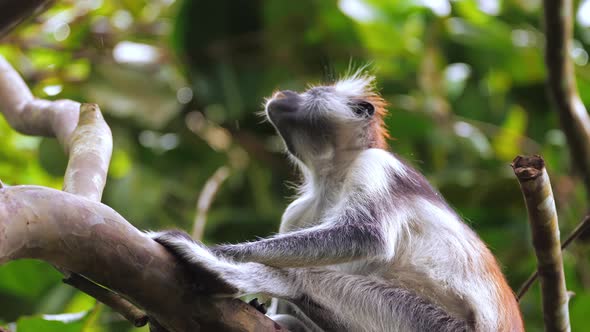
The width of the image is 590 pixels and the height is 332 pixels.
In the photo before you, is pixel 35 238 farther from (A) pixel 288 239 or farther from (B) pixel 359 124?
(B) pixel 359 124

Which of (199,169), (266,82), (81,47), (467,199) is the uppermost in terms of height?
(81,47)

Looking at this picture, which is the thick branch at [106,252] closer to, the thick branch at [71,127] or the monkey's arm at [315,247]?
the thick branch at [71,127]

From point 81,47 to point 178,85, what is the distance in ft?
3.37

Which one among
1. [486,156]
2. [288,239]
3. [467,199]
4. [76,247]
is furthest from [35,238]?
[486,156]

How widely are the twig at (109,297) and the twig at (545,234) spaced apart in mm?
1584

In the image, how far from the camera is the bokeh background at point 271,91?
7.90 metres

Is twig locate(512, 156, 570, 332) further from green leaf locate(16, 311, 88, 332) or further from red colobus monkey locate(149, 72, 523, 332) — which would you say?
green leaf locate(16, 311, 88, 332)

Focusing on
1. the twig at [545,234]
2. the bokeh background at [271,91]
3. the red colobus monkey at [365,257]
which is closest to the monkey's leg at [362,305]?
the red colobus monkey at [365,257]

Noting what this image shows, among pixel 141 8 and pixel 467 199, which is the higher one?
pixel 141 8

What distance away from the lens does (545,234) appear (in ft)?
12.0

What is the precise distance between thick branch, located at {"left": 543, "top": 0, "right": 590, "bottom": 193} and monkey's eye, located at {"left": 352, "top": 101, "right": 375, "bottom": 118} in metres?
1.46

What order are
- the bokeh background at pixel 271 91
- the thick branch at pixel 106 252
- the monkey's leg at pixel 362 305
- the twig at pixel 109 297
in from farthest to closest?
the bokeh background at pixel 271 91, the monkey's leg at pixel 362 305, the twig at pixel 109 297, the thick branch at pixel 106 252

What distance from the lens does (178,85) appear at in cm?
866

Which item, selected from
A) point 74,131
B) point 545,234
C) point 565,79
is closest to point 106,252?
point 74,131
